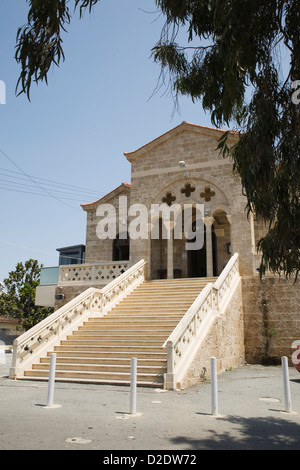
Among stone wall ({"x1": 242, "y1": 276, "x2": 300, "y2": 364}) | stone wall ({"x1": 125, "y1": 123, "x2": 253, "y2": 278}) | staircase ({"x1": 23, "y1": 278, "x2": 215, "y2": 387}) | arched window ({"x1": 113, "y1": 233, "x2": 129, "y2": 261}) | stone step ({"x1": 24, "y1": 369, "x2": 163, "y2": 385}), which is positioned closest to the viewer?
stone step ({"x1": 24, "y1": 369, "x2": 163, "y2": 385})

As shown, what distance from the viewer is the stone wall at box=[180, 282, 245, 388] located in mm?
10062

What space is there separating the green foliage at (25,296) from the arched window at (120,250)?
1251cm

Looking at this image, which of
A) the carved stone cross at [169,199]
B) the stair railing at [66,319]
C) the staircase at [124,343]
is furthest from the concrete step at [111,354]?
the carved stone cross at [169,199]

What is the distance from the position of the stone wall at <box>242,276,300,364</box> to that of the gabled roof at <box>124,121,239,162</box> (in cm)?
711

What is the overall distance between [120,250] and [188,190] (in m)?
5.02

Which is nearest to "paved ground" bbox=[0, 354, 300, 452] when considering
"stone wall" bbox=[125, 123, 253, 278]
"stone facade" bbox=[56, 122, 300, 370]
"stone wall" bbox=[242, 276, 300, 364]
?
"stone facade" bbox=[56, 122, 300, 370]

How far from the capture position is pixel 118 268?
17875mm

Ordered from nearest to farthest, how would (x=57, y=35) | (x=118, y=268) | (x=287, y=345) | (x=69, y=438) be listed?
(x=69, y=438), (x=57, y=35), (x=287, y=345), (x=118, y=268)

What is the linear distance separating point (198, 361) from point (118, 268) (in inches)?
327

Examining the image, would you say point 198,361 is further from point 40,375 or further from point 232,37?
point 232,37

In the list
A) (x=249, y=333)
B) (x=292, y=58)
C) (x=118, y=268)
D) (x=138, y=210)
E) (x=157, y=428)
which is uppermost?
(x=138, y=210)

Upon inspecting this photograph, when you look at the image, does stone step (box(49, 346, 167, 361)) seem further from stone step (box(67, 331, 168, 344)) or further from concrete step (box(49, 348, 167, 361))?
stone step (box(67, 331, 168, 344))

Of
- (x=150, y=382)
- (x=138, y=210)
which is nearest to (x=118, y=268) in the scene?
(x=138, y=210)

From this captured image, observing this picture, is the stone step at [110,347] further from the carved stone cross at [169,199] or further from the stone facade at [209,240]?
the carved stone cross at [169,199]
